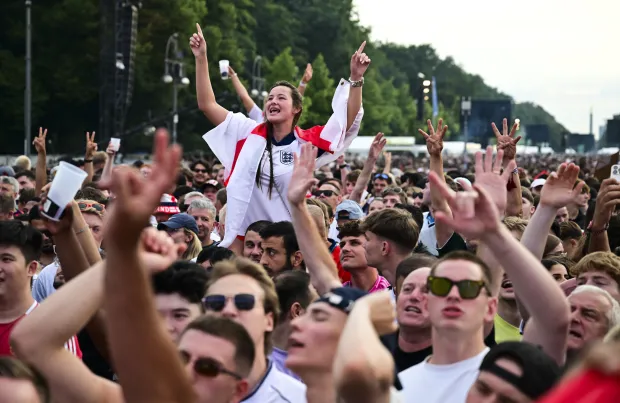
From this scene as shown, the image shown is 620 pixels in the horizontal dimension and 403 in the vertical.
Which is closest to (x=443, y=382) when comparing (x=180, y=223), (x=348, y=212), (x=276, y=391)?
(x=276, y=391)

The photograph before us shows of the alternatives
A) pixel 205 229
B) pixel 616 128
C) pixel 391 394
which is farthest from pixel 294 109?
pixel 616 128

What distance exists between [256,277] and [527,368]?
58.6 inches

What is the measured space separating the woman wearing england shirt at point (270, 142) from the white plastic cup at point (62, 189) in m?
3.99

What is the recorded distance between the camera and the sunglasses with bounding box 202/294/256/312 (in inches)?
190

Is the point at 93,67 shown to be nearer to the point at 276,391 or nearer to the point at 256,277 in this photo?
the point at 256,277

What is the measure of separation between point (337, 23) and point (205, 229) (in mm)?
91955

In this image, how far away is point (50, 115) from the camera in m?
53.6

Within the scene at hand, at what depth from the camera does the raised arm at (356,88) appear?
28.9ft

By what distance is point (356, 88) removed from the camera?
→ 8945mm

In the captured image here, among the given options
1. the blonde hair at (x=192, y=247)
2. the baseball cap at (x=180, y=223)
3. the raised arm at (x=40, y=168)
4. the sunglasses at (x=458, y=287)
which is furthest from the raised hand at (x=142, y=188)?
the raised arm at (x=40, y=168)

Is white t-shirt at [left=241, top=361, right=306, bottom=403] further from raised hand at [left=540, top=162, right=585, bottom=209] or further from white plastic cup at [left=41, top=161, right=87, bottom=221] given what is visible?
raised hand at [left=540, top=162, right=585, bottom=209]

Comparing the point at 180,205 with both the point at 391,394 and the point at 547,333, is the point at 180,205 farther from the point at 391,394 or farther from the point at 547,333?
the point at 391,394

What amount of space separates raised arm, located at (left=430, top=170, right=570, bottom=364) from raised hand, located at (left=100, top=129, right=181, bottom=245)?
5.51 ft

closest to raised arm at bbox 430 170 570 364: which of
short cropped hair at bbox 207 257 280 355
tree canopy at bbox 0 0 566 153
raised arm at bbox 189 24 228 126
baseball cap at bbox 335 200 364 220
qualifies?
short cropped hair at bbox 207 257 280 355
